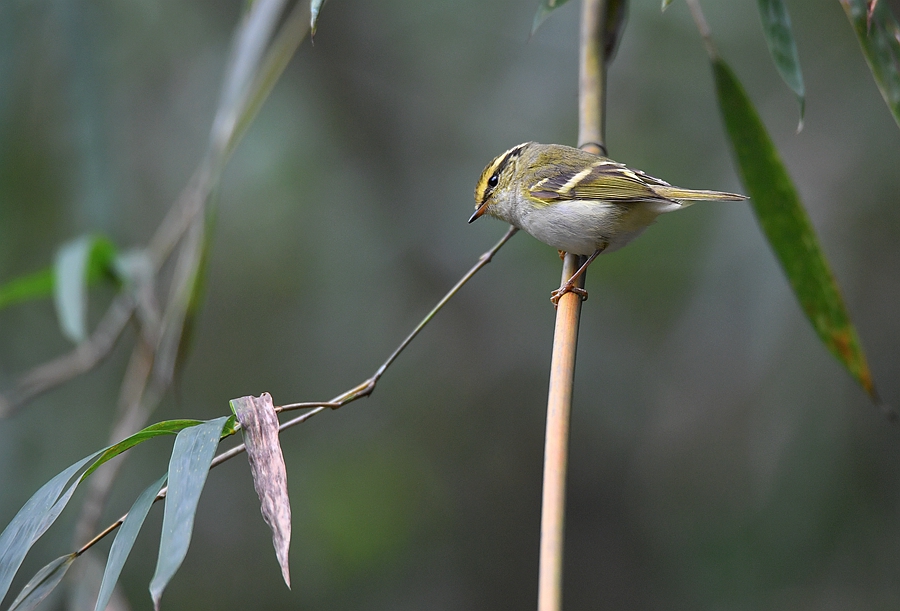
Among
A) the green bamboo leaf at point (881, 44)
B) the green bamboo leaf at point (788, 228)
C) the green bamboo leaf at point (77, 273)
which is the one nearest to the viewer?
the green bamboo leaf at point (881, 44)

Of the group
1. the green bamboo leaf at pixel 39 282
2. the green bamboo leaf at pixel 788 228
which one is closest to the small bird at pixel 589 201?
the green bamboo leaf at pixel 788 228

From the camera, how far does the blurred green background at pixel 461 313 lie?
13.5 ft

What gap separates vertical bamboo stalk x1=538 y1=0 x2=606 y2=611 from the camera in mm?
Answer: 1155

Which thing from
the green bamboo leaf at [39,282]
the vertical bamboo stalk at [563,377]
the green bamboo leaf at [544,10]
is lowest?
the vertical bamboo stalk at [563,377]

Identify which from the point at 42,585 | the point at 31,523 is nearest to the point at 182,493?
the point at 31,523

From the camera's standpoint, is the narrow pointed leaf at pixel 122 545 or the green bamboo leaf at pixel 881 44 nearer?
the narrow pointed leaf at pixel 122 545

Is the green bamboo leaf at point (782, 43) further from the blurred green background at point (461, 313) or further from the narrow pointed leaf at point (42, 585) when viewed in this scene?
the blurred green background at point (461, 313)

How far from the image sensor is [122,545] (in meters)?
1.31

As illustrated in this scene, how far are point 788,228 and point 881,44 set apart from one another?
0.51 meters

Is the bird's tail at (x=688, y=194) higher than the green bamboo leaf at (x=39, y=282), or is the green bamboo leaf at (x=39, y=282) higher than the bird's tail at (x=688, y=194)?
the green bamboo leaf at (x=39, y=282)

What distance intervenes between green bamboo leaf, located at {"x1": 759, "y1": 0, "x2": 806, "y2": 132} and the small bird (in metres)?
0.38

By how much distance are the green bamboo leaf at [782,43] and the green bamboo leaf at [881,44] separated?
0.42 feet

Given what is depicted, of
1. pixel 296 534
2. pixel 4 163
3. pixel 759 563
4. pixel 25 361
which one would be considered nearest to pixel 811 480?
pixel 759 563

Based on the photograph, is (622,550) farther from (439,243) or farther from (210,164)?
(210,164)
